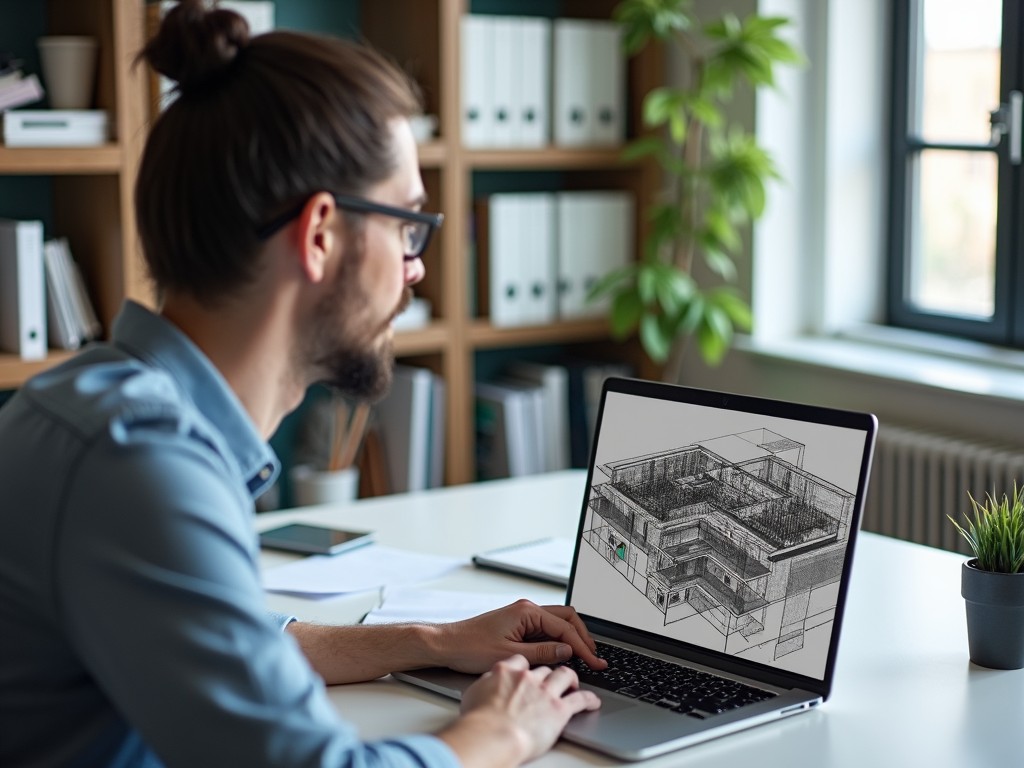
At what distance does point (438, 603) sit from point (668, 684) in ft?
1.28

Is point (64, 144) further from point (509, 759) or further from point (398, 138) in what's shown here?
point (509, 759)

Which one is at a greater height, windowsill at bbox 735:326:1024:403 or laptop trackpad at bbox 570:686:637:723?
windowsill at bbox 735:326:1024:403

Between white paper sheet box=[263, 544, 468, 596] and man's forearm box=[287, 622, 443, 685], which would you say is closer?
man's forearm box=[287, 622, 443, 685]

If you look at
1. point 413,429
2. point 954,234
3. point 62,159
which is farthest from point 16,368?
point 954,234

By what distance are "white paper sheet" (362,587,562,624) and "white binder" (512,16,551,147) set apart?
6.36 feet

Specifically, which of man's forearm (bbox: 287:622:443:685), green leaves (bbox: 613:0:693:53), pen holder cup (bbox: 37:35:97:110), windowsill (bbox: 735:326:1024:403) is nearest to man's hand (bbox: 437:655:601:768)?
man's forearm (bbox: 287:622:443:685)

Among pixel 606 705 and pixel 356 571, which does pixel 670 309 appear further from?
pixel 606 705

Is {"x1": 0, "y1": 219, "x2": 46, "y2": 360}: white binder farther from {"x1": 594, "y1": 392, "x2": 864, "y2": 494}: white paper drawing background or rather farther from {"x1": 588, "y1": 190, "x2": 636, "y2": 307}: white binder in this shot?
{"x1": 594, "y1": 392, "x2": 864, "y2": 494}: white paper drawing background

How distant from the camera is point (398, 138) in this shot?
117 cm

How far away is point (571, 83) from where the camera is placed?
3457 millimetres

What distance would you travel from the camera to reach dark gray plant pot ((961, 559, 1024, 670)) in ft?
4.57

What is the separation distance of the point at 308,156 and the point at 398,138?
10 cm

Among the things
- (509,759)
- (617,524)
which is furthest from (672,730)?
(617,524)

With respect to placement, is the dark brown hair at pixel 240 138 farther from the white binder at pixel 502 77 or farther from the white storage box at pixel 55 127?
the white binder at pixel 502 77
